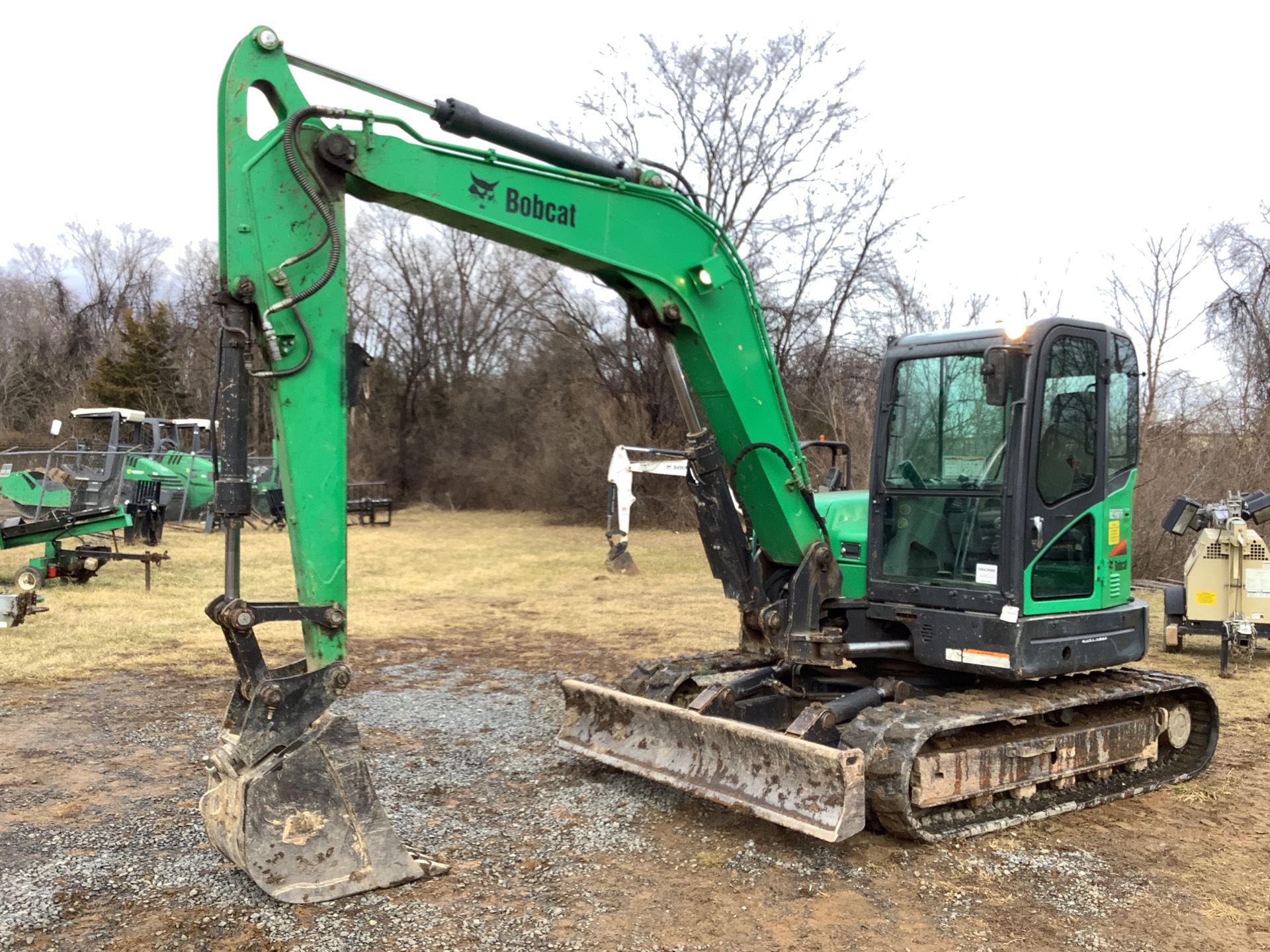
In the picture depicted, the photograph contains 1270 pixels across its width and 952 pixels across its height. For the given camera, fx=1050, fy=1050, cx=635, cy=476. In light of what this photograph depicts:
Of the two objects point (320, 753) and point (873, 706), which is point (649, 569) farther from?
point (320, 753)

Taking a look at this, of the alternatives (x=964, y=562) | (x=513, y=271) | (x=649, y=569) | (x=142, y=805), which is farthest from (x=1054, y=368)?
(x=513, y=271)

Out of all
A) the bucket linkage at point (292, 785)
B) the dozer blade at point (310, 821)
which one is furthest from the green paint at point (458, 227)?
the dozer blade at point (310, 821)

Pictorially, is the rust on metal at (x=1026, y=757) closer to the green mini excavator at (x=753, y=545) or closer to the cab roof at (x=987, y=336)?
the green mini excavator at (x=753, y=545)

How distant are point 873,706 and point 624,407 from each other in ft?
77.6

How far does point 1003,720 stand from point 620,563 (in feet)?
39.6

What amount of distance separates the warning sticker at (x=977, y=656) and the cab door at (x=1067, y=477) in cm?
27

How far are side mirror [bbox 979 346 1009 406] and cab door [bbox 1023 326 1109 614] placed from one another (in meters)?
0.22

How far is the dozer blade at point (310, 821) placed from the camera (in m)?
4.03

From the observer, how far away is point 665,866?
4695mm

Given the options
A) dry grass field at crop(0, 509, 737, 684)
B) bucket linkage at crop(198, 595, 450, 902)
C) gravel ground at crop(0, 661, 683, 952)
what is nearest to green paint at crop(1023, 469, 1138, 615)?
gravel ground at crop(0, 661, 683, 952)

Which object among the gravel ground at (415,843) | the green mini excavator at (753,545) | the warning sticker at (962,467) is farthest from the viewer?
the warning sticker at (962,467)

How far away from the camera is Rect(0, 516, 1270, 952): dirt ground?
398 cm

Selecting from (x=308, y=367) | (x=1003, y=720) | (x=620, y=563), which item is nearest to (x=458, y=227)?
(x=308, y=367)

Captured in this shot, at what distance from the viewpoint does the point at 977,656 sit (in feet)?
17.7
